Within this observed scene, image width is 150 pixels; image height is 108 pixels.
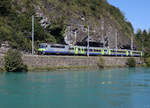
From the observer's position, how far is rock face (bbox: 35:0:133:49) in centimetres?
6284

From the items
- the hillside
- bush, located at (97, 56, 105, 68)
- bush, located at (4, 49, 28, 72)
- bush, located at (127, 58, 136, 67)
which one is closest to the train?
the hillside

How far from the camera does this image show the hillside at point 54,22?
173 feet

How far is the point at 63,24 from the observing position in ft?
205

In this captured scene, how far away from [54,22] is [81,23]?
822 cm

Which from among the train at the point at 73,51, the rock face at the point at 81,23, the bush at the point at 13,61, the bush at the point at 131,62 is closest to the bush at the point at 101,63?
the train at the point at 73,51

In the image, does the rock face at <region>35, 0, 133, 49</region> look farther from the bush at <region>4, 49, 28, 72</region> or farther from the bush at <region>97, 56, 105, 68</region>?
the bush at <region>4, 49, 28, 72</region>

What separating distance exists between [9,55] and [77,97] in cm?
2091

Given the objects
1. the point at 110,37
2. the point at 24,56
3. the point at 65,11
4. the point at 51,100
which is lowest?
the point at 51,100

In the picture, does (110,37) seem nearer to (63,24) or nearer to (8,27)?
(63,24)

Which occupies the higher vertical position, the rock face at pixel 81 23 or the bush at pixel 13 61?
the rock face at pixel 81 23

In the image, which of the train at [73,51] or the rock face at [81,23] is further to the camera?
the rock face at [81,23]

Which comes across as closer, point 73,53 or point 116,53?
point 73,53

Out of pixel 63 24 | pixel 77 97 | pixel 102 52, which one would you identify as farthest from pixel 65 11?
pixel 77 97

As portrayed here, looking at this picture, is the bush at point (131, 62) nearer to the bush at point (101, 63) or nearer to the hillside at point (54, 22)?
the hillside at point (54, 22)
